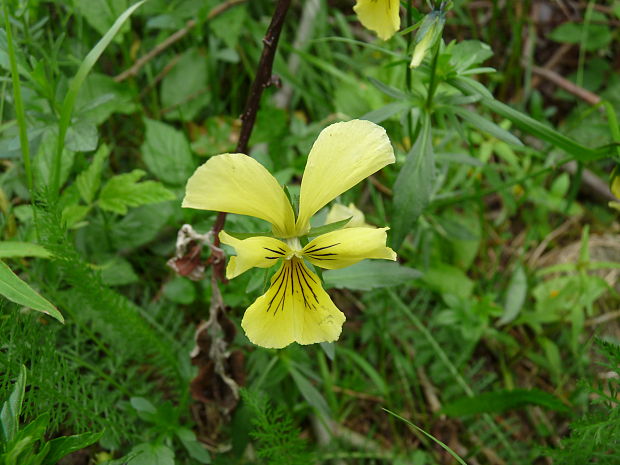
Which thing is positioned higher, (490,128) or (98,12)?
(98,12)

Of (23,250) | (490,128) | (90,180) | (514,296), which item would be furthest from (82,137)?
(514,296)

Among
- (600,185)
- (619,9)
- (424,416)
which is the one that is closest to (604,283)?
(600,185)

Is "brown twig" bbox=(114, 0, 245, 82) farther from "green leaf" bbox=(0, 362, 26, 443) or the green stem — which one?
"green leaf" bbox=(0, 362, 26, 443)

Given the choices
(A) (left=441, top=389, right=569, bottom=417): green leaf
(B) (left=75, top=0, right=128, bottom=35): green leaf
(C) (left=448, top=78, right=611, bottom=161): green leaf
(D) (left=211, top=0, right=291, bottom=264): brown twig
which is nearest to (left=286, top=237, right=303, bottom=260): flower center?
(D) (left=211, top=0, right=291, bottom=264): brown twig

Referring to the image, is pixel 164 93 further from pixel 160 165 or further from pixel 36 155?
pixel 36 155

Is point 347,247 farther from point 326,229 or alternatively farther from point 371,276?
point 371,276

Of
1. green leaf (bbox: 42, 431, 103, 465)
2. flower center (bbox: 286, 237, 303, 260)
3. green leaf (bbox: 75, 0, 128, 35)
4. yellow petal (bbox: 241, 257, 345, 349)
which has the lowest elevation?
green leaf (bbox: 42, 431, 103, 465)

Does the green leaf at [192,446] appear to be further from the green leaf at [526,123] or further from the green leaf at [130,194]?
the green leaf at [526,123]
